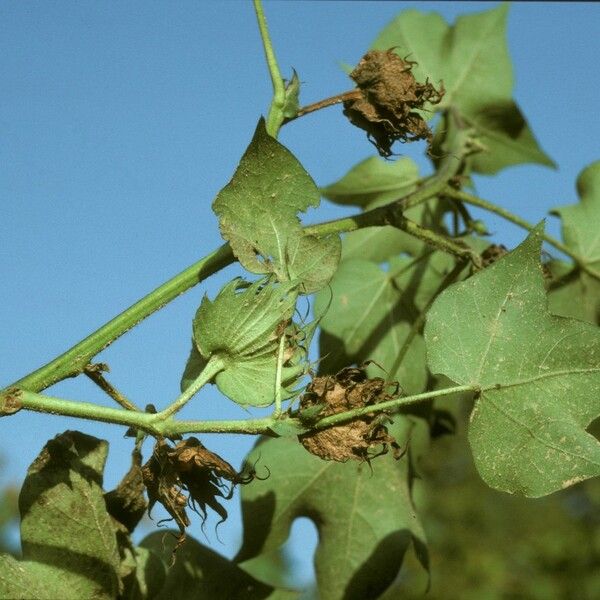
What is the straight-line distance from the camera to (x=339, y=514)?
5.18ft

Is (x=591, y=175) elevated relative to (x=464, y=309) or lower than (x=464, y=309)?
lower

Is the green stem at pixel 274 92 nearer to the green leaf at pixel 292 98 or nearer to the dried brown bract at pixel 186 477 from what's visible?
the green leaf at pixel 292 98

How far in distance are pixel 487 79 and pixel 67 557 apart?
4.70 ft

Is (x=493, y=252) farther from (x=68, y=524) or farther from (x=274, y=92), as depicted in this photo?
(x=68, y=524)

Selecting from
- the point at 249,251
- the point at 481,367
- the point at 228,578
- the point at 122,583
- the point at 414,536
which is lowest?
the point at 414,536

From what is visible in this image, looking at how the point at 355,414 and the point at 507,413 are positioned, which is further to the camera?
the point at 507,413

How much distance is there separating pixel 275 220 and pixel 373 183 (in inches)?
34.3

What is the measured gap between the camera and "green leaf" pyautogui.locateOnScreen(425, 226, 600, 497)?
111 cm

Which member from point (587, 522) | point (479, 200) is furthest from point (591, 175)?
point (587, 522)

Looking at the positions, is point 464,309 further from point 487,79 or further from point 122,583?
point 487,79

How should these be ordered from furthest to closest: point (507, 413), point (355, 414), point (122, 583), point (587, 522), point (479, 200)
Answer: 1. point (587, 522)
2. point (479, 200)
3. point (122, 583)
4. point (507, 413)
5. point (355, 414)

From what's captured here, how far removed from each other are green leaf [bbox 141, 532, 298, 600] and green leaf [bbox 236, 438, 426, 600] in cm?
13

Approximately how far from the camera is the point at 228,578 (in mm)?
1366

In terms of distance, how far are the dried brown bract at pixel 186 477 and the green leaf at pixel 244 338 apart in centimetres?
8
